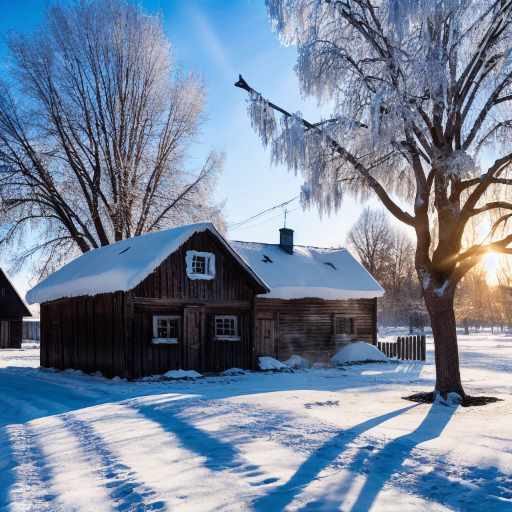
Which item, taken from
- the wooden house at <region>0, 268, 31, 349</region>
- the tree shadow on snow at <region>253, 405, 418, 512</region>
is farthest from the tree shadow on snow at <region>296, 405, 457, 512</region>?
the wooden house at <region>0, 268, 31, 349</region>

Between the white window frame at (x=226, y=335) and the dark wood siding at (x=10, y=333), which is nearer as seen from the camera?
the white window frame at (x=226, y=335)

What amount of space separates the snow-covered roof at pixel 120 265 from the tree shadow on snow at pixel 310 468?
1081 cm

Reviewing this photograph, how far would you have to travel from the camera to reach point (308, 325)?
2656cm

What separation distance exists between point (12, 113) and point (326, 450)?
26600 mm

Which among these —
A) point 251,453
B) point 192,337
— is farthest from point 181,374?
point 251,453

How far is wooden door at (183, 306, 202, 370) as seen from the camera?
20422mm

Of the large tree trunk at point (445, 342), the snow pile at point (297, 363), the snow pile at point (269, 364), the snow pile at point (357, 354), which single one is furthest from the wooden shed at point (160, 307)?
the large tree trunk at point (445, 342)

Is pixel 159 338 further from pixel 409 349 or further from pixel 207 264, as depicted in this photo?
Result: pixel 409 349

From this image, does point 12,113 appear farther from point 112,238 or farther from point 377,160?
point 377,160

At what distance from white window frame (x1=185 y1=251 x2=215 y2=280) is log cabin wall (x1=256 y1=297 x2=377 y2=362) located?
13.9 feet

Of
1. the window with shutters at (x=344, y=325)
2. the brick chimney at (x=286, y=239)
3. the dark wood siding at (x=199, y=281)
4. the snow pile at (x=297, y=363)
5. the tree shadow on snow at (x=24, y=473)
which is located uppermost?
the brick chimney at (x=286, y=239)

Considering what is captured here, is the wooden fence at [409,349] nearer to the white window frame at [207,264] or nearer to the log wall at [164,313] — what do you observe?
the log wall at [164,313]

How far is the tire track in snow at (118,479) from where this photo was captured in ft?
18.7

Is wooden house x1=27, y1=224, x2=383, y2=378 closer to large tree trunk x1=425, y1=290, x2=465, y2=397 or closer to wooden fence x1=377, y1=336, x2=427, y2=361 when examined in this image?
wooden fence x1=377, y1=336, x2=427, y2=361
